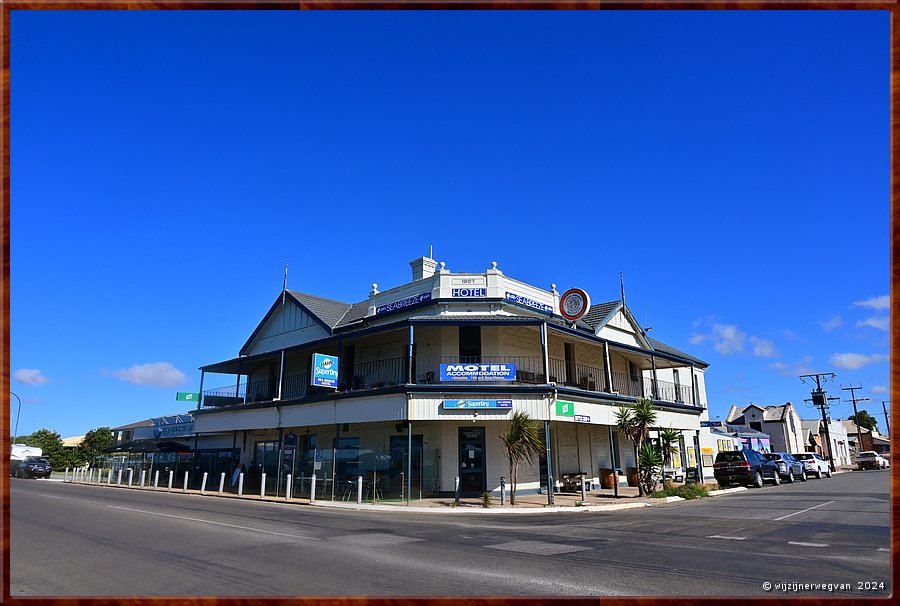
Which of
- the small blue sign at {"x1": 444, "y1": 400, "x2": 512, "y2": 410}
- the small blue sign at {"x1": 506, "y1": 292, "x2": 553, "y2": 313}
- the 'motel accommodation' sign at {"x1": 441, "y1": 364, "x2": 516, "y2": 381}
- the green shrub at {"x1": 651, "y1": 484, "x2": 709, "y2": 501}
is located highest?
the small blue sign at {"x1": 506, "y1": 292, "x2": 553, "y2": 313}

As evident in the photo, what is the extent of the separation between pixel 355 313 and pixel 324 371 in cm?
672

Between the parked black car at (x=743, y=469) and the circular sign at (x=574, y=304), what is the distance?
453 inches

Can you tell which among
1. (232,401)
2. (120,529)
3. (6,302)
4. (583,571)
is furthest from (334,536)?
(232,401)

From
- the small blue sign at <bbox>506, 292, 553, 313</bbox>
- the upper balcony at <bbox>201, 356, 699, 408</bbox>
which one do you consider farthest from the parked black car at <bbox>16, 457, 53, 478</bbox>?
the small blue sign at <bbox>506, 292, 553, 313</bbox>

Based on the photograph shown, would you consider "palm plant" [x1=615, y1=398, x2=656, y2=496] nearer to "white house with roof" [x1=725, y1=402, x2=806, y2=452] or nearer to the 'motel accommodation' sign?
the 'motel accommodation' sign

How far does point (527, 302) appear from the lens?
86.4ft

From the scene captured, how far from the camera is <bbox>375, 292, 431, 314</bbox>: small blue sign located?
84.8 ft

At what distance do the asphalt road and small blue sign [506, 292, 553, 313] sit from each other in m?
11.3

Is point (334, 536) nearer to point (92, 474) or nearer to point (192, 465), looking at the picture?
point (192, 465)

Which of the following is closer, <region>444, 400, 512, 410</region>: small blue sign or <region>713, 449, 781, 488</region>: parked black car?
<region>444, 400, 512, 410</region>: small blue sign

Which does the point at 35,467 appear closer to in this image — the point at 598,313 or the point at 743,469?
the point at 598,313

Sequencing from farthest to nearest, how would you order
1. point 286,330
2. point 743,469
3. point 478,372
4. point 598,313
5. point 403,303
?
point 286,330 < point 598,313 < point 743,469 < point 403,303 < point 478,372

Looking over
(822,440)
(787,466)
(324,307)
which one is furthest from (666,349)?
(822,440)

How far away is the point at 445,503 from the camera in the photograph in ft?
68.3
